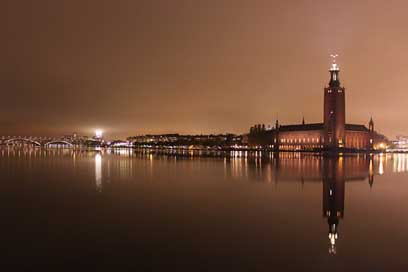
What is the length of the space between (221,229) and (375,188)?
15306 mm

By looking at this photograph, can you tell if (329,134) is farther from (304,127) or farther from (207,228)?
(207,228)

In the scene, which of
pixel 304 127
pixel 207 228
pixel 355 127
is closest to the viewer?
pixel 207 228

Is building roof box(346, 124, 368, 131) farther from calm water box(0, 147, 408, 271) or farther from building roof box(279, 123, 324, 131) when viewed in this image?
calm water box(0, 147, 408, 271)

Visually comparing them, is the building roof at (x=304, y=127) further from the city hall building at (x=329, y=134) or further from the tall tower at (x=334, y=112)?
the tall tower at (x=334, y=112)

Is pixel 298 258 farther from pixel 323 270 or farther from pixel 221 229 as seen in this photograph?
pixel 221 229

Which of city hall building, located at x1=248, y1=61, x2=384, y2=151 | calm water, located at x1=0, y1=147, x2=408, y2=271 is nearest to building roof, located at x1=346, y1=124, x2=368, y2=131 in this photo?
city hall building, located at x1=248, y1=61, x2=384, y2=151

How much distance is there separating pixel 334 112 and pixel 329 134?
23.8 feet

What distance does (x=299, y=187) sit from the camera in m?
26.2

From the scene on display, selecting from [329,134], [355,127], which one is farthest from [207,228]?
[355,127]

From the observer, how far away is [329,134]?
128875mm

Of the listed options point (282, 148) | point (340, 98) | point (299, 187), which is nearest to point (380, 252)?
point (299, 187)

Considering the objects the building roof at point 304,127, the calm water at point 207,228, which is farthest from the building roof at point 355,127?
the calm water at point 207,228

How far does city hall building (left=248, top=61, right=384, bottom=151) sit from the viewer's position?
422ft

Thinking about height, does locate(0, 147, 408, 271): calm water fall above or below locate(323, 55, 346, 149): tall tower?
below
